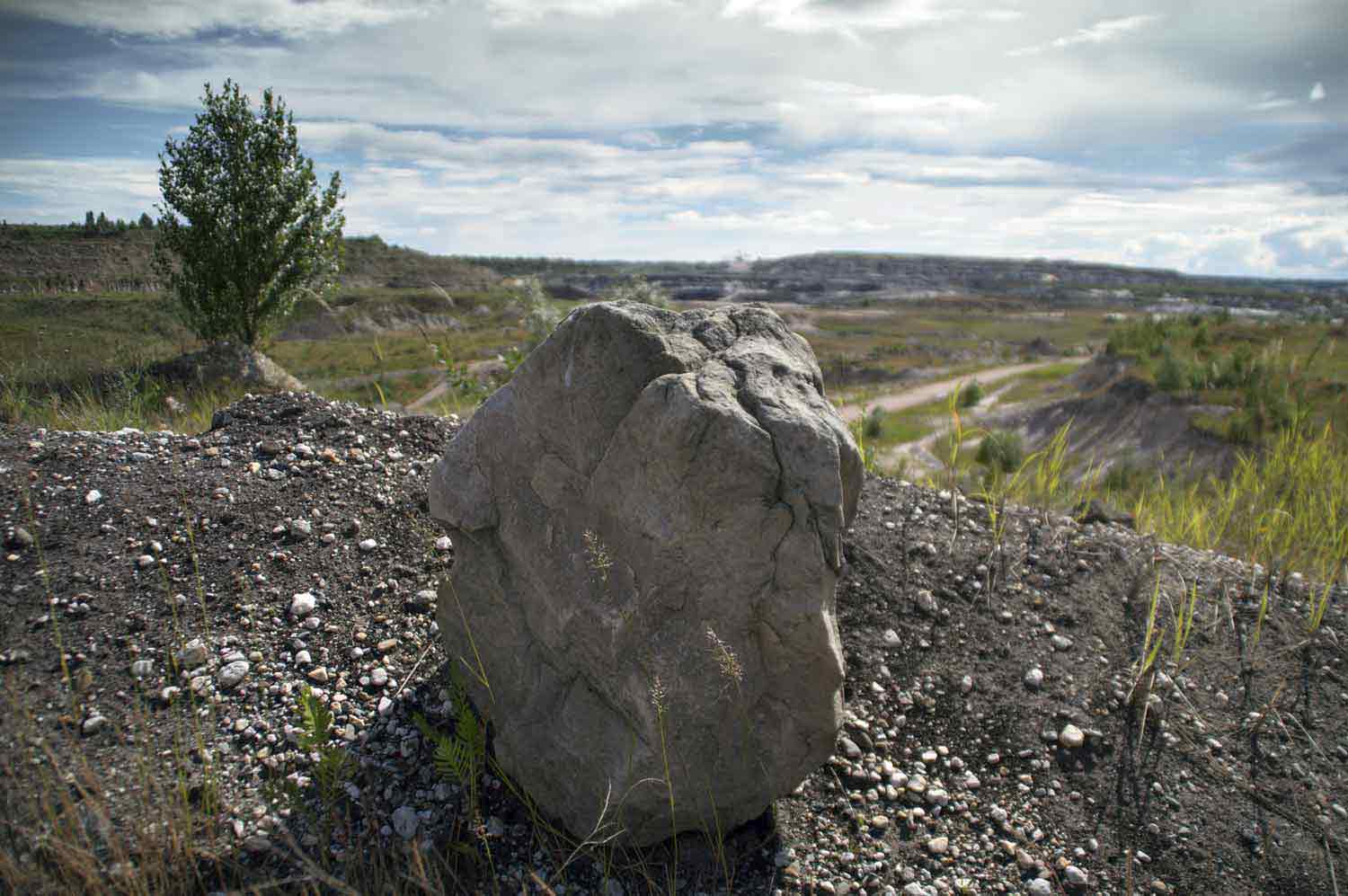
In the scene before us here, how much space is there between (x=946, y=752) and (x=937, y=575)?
141 centimetres

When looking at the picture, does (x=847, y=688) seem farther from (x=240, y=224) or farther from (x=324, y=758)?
(x=240, y=224)

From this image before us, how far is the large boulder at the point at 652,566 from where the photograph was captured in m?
2.81

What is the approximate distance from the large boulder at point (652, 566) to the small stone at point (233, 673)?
1194 millimetres

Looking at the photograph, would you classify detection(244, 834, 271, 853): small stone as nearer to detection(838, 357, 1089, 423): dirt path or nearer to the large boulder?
the large boulder

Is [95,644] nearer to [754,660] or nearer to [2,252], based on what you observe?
[754,660]

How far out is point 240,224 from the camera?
11078mm

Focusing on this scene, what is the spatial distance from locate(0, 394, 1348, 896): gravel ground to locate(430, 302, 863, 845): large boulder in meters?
0.35

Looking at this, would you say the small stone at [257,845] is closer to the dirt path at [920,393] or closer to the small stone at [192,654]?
the small stone at [192,654]

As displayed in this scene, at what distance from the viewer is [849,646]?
4191mm

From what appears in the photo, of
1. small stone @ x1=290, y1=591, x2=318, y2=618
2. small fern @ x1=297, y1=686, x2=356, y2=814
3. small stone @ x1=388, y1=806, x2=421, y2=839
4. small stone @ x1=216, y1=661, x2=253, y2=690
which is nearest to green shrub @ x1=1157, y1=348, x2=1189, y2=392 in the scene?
small stone @ x1=290, y1=591, x2=318, y2=618

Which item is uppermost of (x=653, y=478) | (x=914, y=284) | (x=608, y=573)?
(x=914, y=284)

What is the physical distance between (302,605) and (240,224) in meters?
Result: 9.70

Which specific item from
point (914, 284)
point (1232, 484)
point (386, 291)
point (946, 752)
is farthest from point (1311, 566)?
point (914, 284)

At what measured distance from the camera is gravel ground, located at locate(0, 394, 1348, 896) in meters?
3.04
